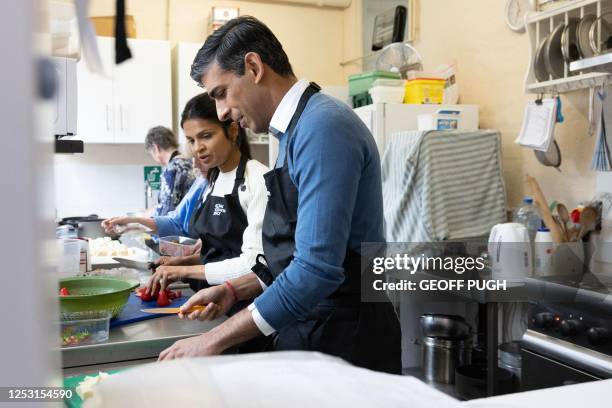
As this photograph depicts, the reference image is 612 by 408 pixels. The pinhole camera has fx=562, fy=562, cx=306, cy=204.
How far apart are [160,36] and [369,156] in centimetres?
438

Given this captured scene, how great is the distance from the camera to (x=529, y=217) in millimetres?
3070

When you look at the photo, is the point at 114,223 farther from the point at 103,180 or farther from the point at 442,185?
the point at 103,180

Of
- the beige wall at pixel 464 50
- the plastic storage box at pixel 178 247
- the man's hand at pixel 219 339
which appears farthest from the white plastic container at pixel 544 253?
the man's hand at pixel 219 339

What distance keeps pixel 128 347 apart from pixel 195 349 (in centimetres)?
25

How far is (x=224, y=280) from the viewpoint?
181cm

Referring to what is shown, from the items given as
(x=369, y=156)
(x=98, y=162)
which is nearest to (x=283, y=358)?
(x=369, y=156)

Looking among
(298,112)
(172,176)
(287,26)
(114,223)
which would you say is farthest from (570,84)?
(287,26)

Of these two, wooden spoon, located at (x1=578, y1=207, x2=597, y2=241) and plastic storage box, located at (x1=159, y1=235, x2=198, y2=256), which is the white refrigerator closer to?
wooden spoon, located at (x1=578, y1=207, x2=597, y2=241)

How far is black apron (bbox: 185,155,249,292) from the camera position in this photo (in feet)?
6.54

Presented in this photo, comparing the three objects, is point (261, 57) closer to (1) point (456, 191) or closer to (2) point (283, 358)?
(2) point (283, 358)

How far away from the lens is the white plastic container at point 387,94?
351cm

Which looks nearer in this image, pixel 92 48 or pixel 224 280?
pixel 92 48

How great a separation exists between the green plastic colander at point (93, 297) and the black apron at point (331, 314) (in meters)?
0.42

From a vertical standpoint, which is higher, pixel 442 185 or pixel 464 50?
pixel 464 50
